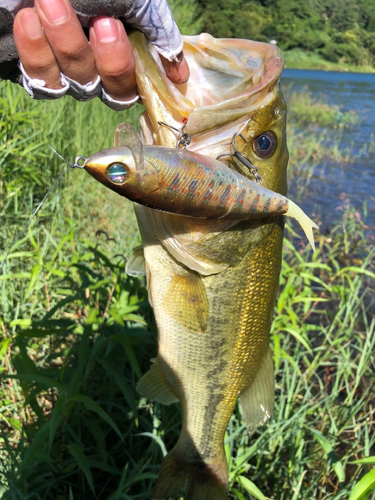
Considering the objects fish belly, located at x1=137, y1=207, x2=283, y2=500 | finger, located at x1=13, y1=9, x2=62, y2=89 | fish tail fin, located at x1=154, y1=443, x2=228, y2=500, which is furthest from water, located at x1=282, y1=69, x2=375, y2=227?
finger, located at x1=13, y1=9, x2=62, y2=89

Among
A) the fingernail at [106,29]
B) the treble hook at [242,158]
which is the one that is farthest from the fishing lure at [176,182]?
the fingernail at [106,29]

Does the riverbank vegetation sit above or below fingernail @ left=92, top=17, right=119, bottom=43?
Answer: below

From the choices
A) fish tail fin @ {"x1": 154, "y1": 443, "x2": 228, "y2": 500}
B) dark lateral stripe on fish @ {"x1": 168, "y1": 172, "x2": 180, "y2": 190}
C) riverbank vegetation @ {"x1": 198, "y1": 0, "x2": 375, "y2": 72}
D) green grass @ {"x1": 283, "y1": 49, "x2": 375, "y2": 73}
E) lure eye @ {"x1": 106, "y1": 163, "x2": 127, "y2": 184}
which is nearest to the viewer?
lure eye @ {"x1": 106, "y1": 163, "x2": 127, "y2": 184}

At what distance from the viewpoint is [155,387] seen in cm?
204

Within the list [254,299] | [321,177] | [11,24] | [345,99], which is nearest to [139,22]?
[11,24]

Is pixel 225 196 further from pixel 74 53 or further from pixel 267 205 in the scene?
pixel 74 53

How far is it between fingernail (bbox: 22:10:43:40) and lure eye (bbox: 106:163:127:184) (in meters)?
0.51

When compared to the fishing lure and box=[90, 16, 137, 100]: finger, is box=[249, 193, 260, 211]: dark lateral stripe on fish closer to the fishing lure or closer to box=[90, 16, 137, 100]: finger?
the fishing lure

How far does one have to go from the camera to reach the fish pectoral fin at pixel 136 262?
1908 mm

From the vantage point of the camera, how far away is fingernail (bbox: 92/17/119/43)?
1253 mm

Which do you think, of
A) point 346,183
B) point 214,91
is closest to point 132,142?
point 214,91

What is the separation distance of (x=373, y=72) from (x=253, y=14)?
15502 millimetres

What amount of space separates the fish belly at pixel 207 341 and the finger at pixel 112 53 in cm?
52

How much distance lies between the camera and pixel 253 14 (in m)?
42.3
